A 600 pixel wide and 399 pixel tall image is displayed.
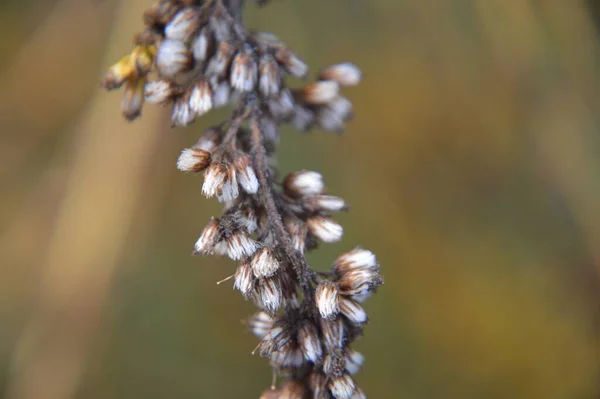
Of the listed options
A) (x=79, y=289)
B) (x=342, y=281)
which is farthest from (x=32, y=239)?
(x=342, y=281)

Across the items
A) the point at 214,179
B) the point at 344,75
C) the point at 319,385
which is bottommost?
the point at 319,385

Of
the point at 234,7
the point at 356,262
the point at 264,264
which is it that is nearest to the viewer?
the point at 264,264

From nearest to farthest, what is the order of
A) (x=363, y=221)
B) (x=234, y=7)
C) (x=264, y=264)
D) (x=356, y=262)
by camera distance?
(x=264, y=264) → (x=356, y=262) → (x=234, y=7) → (x=363, y=221)

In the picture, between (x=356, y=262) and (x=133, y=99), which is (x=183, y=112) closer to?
(x=133, y=99)

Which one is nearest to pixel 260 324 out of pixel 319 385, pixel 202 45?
pixel 319 385

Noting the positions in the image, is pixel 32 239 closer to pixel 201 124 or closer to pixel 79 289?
pixel 79 289

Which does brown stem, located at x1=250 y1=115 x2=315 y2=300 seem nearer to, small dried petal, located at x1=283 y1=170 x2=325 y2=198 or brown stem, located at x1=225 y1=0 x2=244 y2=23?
small dried petal, located at x1=283 y1=170 x2=325 y2=198

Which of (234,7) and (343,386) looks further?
(234,7)
